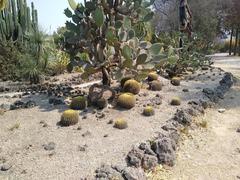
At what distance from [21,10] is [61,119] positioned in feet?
26.2

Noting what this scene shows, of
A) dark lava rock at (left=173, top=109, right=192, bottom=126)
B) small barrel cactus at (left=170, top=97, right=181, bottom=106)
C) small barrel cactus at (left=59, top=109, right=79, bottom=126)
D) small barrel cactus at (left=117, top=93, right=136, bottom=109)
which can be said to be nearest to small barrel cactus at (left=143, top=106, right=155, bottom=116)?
small barrel cactus at (left=117, top=93, right=136, bottom=109)

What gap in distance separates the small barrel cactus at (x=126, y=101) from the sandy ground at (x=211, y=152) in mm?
1140

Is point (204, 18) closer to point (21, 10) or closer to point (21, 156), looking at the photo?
point (21, 10)

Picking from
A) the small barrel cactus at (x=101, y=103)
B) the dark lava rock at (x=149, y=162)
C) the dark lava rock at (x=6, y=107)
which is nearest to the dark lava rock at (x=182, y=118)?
the small barrel cactus at (x=101, y=103)

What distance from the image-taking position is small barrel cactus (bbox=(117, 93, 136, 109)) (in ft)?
23.2

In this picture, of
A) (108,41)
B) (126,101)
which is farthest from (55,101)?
(108,41)

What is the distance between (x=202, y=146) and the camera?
644 cm

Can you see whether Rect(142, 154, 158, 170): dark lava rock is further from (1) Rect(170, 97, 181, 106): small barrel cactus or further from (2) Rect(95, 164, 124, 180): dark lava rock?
(1) Rect(170, 97, 181, 106): small barrel cactus

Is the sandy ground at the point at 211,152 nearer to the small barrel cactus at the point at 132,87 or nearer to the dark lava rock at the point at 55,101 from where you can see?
the small barrel cactus at the point at 132,87

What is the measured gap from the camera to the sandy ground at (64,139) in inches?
193

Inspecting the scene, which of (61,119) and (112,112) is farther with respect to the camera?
(112,112)

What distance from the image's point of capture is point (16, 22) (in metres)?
13.0

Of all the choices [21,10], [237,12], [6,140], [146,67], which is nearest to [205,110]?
[146,67]

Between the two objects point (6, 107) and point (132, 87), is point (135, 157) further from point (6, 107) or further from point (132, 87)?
point (6, 107)
